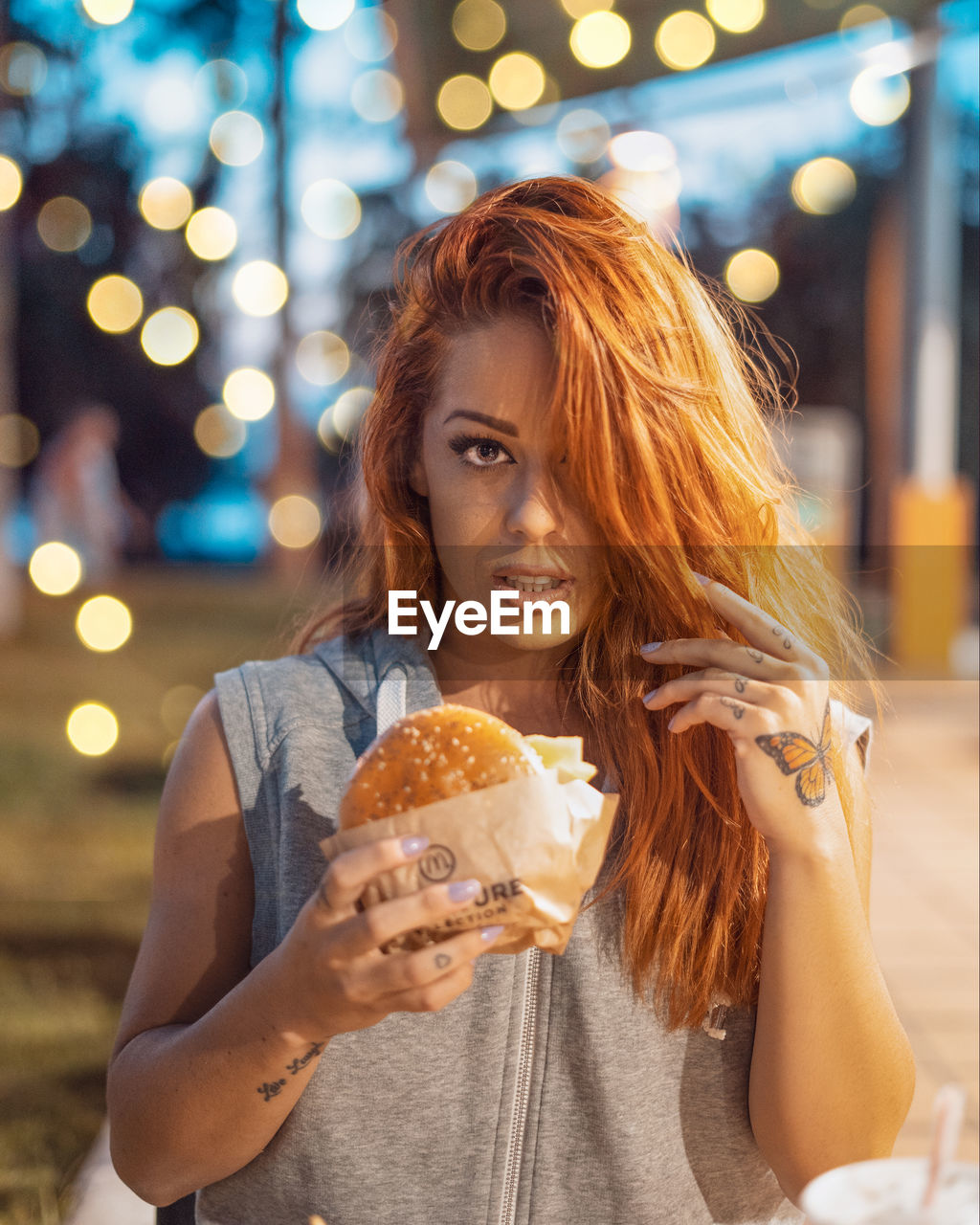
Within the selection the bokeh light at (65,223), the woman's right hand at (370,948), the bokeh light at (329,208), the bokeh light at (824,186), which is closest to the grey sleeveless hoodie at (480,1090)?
the woman's right hand at (370,948)

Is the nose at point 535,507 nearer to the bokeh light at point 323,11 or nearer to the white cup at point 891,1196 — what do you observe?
the white cup at point 891,1196

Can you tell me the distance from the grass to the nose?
0.76 meters

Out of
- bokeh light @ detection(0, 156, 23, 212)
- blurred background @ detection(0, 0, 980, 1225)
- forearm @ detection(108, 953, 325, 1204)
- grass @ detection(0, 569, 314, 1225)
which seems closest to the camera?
forearm @ detection(108, 953, 325, 1204)

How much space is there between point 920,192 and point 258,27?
5.89 metres

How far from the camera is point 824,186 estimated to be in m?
15.0

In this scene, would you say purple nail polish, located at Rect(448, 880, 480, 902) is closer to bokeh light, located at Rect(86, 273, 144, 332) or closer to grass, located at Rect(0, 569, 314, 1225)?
grass, located at Rect(0, 569, 314, 1225)

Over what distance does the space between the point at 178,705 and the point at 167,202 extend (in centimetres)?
323

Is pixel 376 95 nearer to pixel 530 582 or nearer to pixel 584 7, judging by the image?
pixel 584 7

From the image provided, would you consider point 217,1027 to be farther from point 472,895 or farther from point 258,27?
point 258,27

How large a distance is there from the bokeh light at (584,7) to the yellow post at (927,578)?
14.4ft

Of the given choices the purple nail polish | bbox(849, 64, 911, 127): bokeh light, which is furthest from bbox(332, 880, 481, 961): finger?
bbox(849, 64, 911, 127): bokeh light

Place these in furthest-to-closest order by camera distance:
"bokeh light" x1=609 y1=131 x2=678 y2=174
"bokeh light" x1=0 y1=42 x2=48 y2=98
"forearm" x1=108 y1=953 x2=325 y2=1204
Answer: "bokeh light" x1=609 y1=131 x2=678 y2=174 → "bokeh light" x1=0 y1=42 x2=48 y2=98 → "forearm" x1=108 y1=953 x2=325 y2=1204

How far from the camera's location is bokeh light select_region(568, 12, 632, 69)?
712 centimetres

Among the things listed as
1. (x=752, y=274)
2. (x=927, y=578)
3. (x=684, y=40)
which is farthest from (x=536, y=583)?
(x=752, y=274)
